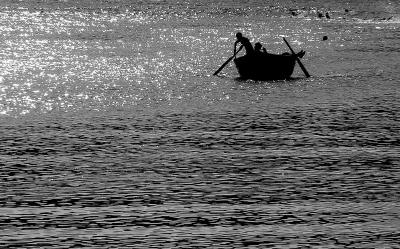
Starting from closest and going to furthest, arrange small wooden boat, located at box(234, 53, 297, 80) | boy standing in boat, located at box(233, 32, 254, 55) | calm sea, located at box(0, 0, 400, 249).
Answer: calm sea, located at box(0, 0, 400, 249) → boy standing in boat, located at box(233, 32, 254, 55) → small wooden boat, located at box(234, 53, 297, 80)

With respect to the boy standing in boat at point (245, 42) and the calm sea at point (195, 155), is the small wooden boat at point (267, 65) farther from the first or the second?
the calm sea at point (195, 155)

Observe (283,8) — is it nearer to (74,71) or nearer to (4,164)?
(74,71)

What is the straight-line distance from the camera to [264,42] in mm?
86562

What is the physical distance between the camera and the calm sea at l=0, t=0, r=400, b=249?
626 inches

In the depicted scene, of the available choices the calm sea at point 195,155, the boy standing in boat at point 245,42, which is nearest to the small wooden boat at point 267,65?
the boy standing in boat at point 245,42

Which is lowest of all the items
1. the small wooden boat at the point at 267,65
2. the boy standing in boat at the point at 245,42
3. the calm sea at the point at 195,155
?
the calm sea at the point at 195,155

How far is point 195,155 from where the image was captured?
2367cm

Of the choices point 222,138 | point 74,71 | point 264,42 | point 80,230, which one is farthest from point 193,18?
point 80,230

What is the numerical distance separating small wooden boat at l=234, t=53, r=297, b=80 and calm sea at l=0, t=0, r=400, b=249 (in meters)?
0.87

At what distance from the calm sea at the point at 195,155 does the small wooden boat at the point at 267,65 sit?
87 centimetres

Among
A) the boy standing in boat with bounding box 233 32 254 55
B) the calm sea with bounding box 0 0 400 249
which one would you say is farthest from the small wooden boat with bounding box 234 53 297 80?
the calm sea with bounding box 0 0 400 249

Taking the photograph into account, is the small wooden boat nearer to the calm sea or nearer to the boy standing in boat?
the boy standing in boat

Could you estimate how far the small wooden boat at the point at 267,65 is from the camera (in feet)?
147

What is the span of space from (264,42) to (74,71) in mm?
36955
